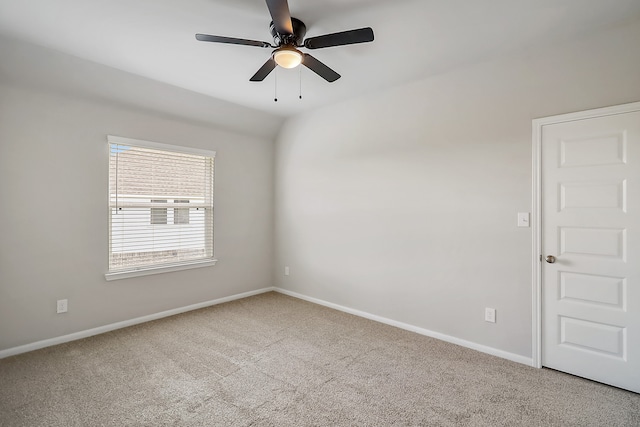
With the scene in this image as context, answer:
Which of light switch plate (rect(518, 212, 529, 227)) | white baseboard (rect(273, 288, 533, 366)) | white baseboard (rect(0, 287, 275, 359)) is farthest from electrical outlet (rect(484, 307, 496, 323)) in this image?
white baseboard (rect(0, 287, 275, 359))

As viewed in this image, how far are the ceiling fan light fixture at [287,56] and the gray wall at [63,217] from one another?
2153 millimetres

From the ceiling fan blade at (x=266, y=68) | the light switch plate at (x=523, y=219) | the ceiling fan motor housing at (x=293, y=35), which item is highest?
the ceiling fan motor housing at (x=293, y=35)

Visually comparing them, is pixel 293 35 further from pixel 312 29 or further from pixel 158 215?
pixel 158 215

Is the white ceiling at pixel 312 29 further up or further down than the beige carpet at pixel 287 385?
further up

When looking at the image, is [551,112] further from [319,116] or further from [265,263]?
[265,263]

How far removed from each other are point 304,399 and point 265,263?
2.82 meters

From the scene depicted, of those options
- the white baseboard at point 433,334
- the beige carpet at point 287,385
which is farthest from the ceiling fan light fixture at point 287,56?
the white baseboard at point 433,334

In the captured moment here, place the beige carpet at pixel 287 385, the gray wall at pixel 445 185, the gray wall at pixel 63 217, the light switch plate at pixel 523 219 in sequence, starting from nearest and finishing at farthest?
1. the beige carpet at pixel 287 385
2. the gray wall at pixel 445 185
3. the light switch plate at pixel 523 219
4. the gray wall at pixel 63 217

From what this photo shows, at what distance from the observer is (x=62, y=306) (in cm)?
301

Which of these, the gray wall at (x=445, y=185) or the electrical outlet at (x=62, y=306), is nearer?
the gray wall at (x=445, y=185)

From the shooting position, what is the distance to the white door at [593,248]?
2225 mm

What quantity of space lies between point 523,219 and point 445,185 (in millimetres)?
741

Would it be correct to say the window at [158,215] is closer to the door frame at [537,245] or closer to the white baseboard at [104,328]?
the white baseboard at [104,328]

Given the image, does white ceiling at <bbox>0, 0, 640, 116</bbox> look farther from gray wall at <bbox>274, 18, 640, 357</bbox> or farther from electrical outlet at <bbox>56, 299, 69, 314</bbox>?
electrical outlet at <bbox>56, 299, 69, 314</bbox>
